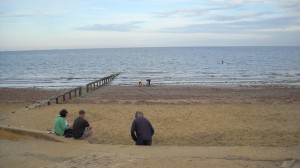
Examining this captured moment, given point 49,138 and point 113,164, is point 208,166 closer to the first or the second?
point 113,164

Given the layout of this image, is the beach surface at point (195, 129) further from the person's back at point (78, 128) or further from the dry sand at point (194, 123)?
the person's back at point (78, 128)

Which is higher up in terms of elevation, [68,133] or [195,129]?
[68,133]

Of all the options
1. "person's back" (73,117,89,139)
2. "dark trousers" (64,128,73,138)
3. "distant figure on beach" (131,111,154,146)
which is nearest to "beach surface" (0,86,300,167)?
"distant figure on beach" (131,111,154,146)

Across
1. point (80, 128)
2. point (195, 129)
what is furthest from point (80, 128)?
point (195, 129)

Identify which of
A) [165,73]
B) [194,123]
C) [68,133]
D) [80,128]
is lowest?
[165,73]

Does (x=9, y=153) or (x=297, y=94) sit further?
(x=297, y=94)

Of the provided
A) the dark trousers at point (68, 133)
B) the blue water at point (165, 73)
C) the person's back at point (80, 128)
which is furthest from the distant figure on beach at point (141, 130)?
the blue water at point (165, 73)

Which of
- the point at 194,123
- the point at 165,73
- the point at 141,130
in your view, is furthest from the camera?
the point at 165,73

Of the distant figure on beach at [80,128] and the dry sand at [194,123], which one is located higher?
the distant figure on beach at [80,128]

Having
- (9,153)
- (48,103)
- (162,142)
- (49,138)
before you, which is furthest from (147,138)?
(48,103)

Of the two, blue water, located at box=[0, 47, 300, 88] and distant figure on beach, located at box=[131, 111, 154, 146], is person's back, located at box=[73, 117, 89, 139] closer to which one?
distant figure on beach, located at box=[131, 111, 154, 146]

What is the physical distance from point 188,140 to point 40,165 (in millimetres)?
5193

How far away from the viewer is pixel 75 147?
8336 mm

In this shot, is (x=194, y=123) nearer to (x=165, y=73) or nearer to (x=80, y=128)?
(x=80, y=128)
